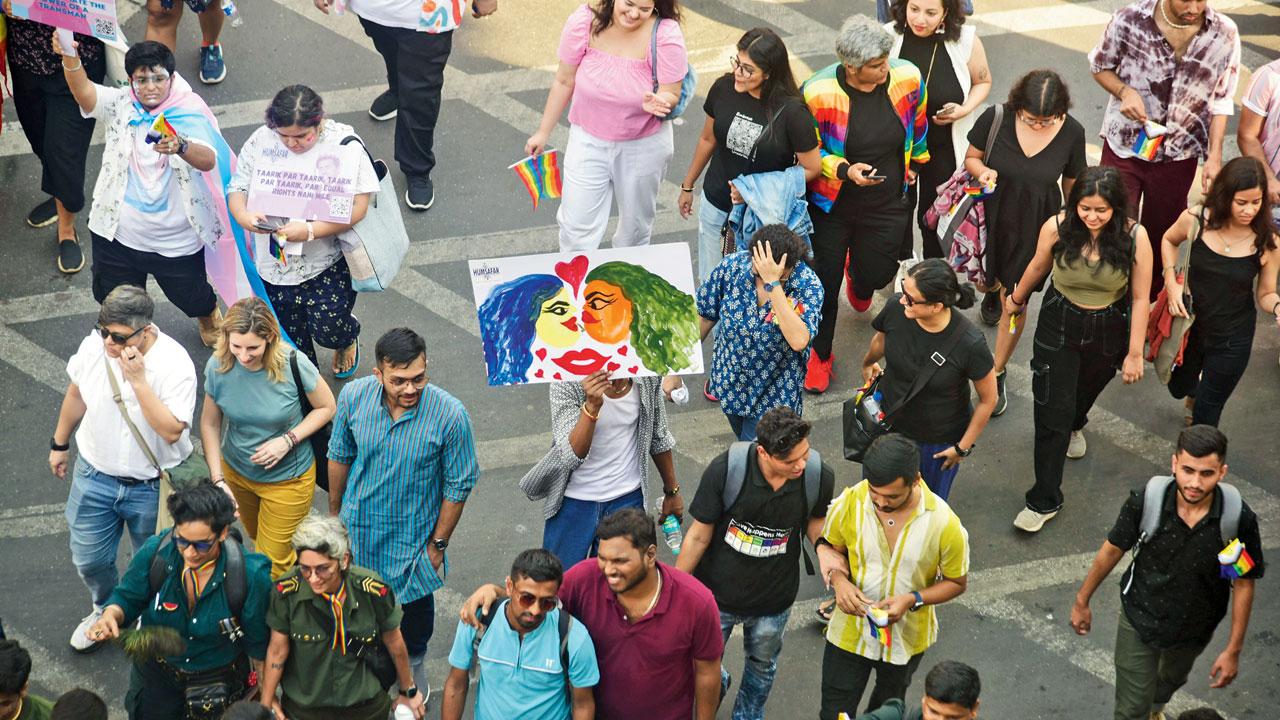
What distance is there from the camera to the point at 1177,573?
626cm

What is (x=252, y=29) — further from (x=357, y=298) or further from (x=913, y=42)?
(x=913, y=42)

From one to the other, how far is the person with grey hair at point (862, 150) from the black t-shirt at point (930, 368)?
1144 mm

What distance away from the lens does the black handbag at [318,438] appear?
6.96m

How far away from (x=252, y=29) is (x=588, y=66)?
437 centimetres

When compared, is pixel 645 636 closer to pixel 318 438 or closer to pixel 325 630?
pixel 325 630

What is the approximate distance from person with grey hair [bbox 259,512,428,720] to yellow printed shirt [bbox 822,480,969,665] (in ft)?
5.96

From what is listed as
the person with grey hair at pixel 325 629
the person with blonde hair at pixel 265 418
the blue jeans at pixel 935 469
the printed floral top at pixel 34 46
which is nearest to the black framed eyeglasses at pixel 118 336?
the person with blonde hair at pixel 265 418

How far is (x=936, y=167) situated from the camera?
9.52 meters

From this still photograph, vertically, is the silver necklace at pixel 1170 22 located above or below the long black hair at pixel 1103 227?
above

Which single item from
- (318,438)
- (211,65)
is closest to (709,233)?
(318,438)

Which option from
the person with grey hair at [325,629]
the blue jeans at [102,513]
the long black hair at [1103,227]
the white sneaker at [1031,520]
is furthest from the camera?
the white sneaker at [1031,520]

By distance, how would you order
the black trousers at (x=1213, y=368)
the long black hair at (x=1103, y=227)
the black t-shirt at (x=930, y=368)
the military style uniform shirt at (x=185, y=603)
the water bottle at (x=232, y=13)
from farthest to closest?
the water bottle at (x=232, y=13) < the black trousers at (x=1213, y=368) < the long black hair at (x=1103, y=227) < the black t-shirt at (x=930, y=368) < the military style uniform shirt at (x=185, y=603)

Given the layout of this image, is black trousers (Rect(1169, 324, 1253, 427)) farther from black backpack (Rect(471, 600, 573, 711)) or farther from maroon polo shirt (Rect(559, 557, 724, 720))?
black backpack (Rect(471, 600, 573, 711))

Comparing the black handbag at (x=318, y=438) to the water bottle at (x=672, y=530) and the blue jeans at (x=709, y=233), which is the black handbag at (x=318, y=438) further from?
the blue jeans at (x=709, y=233)
